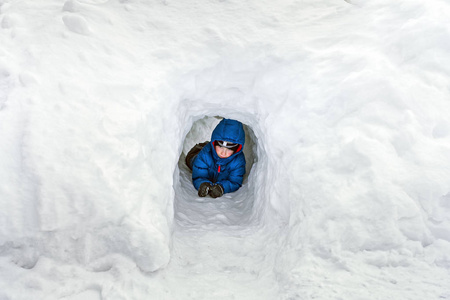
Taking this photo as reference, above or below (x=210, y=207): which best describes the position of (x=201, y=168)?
below

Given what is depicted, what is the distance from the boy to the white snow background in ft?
4.84

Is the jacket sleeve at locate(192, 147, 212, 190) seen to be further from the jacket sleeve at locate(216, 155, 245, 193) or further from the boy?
the jacket sleeve at locate(216, 155, 245, 193)

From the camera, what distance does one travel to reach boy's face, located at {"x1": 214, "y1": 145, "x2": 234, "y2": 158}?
4.15 m

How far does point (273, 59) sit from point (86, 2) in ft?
4.75

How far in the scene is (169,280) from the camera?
1.98 metres

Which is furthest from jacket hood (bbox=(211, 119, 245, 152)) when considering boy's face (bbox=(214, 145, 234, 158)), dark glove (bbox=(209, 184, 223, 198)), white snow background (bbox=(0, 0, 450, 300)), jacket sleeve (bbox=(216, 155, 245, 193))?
white snow background (bbox=(0, 0, 450, 300))

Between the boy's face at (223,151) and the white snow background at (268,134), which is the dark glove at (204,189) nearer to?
the boy's face at (223,151)

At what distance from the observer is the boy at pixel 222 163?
13.1 ft

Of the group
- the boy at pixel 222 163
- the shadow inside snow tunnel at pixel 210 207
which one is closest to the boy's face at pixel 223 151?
the boy at pixel 222 163

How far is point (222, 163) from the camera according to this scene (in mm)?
4289

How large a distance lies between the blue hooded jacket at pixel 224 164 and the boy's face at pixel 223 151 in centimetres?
9

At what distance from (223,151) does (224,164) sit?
236mm

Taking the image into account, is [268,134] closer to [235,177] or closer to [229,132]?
[229,132]

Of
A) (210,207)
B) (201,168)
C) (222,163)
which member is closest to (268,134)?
(210,207)
